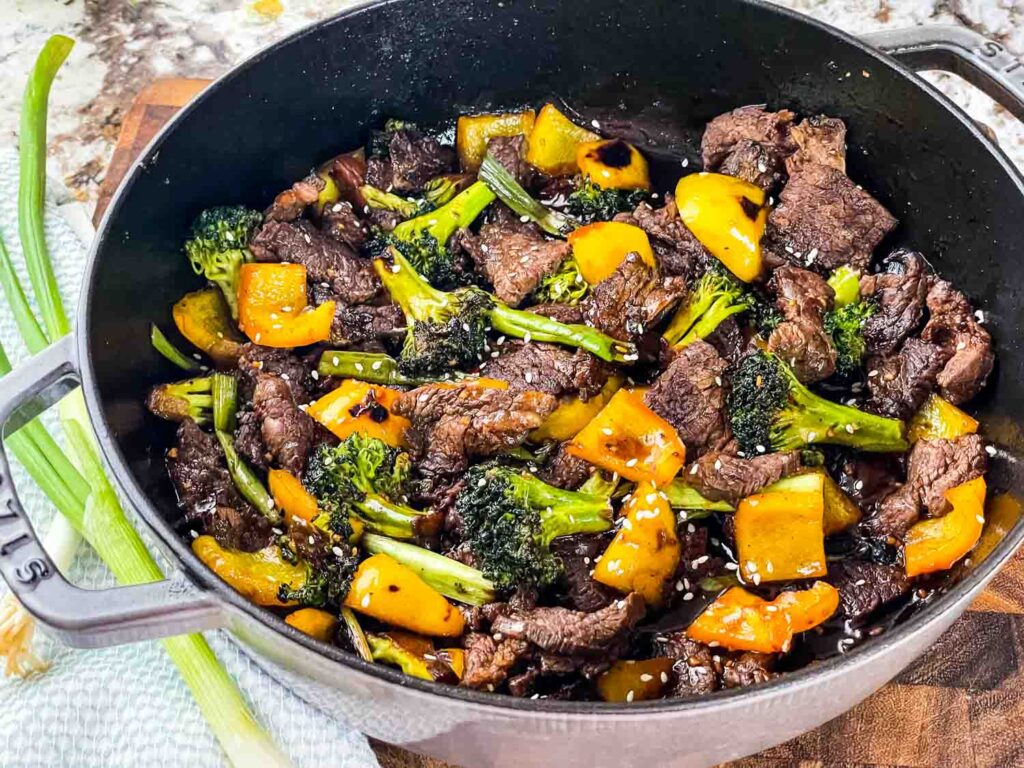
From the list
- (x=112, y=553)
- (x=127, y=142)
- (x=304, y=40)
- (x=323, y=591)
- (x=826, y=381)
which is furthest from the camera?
(x=127, y=142)

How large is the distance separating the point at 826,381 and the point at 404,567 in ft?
3.85

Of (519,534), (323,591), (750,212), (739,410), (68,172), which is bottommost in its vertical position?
(68,172)

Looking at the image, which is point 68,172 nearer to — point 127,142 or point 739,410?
point 127,142

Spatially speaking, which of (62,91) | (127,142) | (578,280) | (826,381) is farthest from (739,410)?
(62,91)

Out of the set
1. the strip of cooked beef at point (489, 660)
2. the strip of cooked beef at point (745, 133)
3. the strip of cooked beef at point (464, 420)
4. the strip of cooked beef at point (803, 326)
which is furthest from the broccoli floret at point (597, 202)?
the strip of cooked beef at point (489, 660)

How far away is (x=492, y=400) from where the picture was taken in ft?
7.48

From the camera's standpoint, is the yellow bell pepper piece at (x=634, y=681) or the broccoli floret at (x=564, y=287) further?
the broccoli floret at (x=564, y=287)

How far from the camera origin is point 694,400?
229 cm

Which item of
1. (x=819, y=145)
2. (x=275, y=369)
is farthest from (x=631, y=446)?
(x=819, y=145)

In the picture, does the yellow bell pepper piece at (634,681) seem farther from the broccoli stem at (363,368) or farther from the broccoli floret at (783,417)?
the broccoli stem at (363,368)

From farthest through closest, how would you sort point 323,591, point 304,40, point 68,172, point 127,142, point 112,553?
point 68,172, point 127,142, point 304,40, point 112,553, point 323,591

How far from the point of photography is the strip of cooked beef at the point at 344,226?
2.76 m

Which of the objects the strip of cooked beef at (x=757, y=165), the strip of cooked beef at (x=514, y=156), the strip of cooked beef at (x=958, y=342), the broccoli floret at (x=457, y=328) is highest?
the strip of cooked beef at (x=757, y=165)

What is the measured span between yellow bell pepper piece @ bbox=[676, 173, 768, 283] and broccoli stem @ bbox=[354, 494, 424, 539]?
3.56 feet
